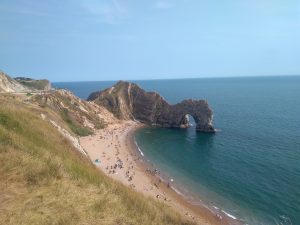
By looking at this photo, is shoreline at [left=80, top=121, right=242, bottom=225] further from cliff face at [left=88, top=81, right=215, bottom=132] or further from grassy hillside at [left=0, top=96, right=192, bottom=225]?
grassy hillside at [left=0, top=96, right=192, bottom=225]

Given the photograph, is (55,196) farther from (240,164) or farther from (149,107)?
(149,107)

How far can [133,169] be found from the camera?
61625 mm

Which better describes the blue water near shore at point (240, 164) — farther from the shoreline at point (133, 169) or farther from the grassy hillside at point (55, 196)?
the grassy hillside at point (55, 196)

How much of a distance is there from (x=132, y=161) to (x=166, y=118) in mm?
40689

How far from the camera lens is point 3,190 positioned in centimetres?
1510

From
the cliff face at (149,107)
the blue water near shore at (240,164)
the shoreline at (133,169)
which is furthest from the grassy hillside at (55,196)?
the cliff face at (149,107)

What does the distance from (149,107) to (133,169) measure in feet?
157

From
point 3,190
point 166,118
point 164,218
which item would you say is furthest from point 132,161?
point 3,190

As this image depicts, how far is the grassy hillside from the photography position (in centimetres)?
1391

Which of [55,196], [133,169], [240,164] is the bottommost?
[133,169]

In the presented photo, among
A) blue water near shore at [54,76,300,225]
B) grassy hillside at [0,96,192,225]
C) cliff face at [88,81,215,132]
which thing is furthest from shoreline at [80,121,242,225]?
grassy hillside at [0,96,192,225]

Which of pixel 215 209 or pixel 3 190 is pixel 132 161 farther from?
pixel 3 190

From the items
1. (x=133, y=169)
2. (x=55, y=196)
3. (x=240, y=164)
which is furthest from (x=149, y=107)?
(x=55, y=196)

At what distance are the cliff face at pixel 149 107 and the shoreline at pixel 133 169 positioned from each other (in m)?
9.67
